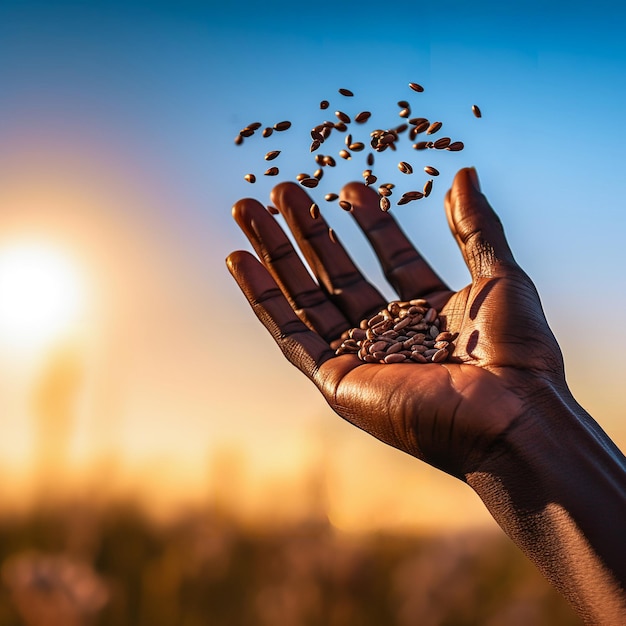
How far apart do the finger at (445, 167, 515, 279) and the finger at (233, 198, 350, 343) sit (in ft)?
1.86

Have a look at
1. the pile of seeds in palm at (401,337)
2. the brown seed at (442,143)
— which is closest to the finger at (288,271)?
the pile of seeds in palm at (401,337)

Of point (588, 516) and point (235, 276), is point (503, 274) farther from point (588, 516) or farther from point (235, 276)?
point (235, 276)

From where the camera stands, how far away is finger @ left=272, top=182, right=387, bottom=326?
270 cm

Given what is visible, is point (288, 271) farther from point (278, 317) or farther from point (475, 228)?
point (475, 228)

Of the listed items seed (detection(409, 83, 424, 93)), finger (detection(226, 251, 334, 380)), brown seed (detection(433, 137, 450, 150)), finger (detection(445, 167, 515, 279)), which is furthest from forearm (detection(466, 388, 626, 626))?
seed (detection(409, 83, 424, 93))

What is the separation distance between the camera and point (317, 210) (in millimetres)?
2734

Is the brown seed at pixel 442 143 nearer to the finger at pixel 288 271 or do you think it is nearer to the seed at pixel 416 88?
the seed at pixel 416 88

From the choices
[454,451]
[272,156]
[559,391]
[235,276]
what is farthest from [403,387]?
[272,156]

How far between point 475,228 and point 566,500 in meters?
0.93

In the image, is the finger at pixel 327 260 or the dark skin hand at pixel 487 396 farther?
the finger at pixel 327 260

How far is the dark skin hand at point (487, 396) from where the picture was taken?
1816 millimetres

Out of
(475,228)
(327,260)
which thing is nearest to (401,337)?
(475,228)

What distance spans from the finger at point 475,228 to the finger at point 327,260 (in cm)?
47

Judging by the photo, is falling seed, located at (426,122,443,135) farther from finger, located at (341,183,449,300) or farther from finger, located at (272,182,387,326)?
finger, located at (272,182,387,326)
